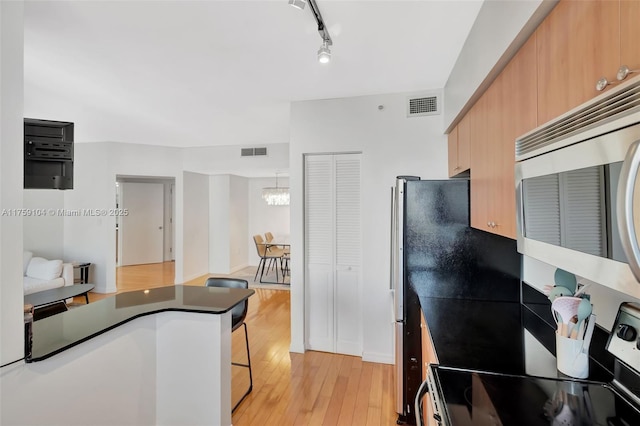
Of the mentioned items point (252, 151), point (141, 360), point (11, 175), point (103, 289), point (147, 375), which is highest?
point (252, 151)

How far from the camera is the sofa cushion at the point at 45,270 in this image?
413cm

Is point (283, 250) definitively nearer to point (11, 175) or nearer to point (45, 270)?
point (45, 270)

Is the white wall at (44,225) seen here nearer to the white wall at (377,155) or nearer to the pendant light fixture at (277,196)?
the pendant light fixture at (277,196)

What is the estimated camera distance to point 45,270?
13.7 ft

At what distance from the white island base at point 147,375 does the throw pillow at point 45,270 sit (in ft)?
12.0

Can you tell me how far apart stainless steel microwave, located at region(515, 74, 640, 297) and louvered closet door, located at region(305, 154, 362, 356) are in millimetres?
2095

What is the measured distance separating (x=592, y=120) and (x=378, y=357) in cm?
277

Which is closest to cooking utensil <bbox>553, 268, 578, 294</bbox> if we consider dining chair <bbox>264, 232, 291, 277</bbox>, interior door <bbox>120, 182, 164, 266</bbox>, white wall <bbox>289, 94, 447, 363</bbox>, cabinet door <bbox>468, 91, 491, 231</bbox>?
cabinet door <bbox>468, 91, 491, 231</bbox>

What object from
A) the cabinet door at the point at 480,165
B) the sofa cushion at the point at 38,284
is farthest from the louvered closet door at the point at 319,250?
the sofa cushion at the point at 38,284

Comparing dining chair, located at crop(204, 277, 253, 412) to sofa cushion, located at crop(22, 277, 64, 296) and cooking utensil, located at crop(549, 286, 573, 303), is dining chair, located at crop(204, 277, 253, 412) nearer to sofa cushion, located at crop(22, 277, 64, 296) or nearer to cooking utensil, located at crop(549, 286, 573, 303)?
cooking utensil, located at crop(549, 286, 573, 303)

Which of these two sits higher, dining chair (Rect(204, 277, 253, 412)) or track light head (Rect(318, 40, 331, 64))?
track light head (Rect(318, 40, 331, 64))

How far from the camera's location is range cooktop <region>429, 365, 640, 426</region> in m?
0.87

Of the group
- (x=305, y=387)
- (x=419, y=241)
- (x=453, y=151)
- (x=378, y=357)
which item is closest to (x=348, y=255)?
(x=378, y=357)

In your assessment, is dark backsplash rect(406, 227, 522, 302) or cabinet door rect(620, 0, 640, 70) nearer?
Result: cabinet door rect(620, 0, 640, 70)
